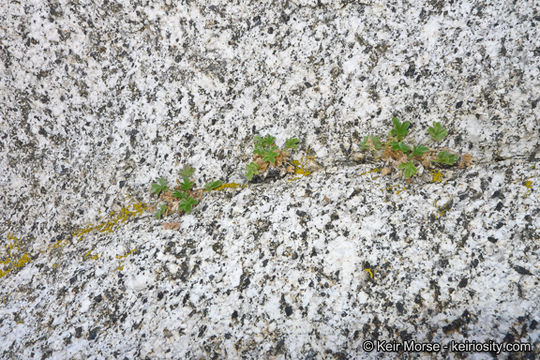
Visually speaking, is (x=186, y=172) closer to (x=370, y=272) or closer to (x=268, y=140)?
(x=268, y=140)

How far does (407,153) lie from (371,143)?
444 mm

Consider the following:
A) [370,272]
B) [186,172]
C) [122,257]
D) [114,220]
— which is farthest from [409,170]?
[114,220]

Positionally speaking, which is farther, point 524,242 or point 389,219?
point 389,219

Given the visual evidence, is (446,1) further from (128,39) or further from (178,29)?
(128,39)

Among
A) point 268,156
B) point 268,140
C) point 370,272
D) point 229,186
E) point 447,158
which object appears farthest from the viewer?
point 229,186

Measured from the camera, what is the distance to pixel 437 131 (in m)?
4.07

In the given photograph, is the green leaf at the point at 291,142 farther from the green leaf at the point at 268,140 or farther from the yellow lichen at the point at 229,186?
the yellow lichen at the point at 229,186

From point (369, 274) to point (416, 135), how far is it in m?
1.84

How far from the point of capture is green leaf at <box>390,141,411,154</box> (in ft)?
13.5

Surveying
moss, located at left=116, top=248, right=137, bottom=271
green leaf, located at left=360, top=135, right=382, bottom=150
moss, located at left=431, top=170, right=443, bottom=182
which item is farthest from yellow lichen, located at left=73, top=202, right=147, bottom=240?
moss, located at left=431, top=170, right=443, bottom=182

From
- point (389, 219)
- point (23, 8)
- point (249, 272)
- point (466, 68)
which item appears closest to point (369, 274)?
point (389, 219)

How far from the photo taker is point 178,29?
529cm

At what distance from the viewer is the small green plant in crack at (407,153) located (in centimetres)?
396

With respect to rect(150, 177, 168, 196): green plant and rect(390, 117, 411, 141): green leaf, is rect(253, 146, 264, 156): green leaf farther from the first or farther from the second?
rect(390, 117, 411, 141): green leaf
